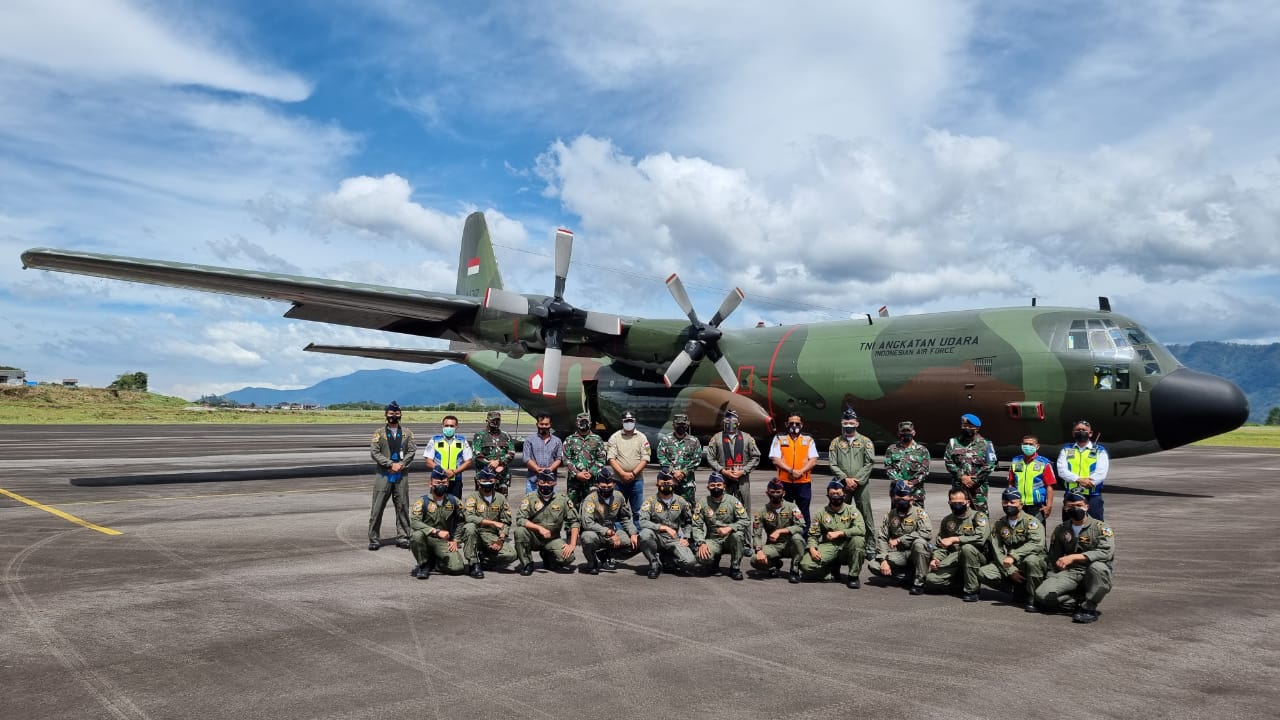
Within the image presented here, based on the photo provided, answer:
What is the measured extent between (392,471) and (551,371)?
8.12m

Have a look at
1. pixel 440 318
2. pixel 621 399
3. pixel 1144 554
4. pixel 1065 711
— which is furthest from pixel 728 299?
pixel 1065 711

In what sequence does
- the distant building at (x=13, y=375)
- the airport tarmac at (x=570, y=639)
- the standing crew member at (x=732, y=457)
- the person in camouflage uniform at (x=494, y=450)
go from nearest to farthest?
the airport tarmac at (x=570, y=639) < the standing crew member at (x=732, y=457) < the person in camouflage uniform at (x=494, y=450) < the distant building at (x=13, y=375)

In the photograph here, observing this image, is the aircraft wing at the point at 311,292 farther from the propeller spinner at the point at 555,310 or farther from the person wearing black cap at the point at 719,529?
the person wearing black cap at the point at 719,529

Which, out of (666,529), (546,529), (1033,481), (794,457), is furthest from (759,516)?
(1033,481)

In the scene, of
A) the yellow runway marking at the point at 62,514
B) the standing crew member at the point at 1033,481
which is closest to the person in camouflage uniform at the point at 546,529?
the standing crew member at the point at 1033,481

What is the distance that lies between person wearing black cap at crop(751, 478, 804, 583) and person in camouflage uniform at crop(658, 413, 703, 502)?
4.00 ft

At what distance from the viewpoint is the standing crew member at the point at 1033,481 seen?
31.0 ft

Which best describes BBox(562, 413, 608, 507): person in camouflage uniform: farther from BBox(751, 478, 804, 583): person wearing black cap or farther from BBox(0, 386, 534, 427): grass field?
BBox(0, 386, 534, 427): grass field

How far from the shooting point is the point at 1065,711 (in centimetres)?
509

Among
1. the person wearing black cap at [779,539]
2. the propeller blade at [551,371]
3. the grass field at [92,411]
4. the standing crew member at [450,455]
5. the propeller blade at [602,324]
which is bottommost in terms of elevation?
the grass field at [92,411]

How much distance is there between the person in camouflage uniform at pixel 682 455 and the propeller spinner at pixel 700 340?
9538 millimetres

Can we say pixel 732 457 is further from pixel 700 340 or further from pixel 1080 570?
pixel 700 340

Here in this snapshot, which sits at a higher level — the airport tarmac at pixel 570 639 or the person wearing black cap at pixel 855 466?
the person wearing black cap at pixel 855 466

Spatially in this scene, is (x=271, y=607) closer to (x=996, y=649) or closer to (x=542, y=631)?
(x=542, y=631)
